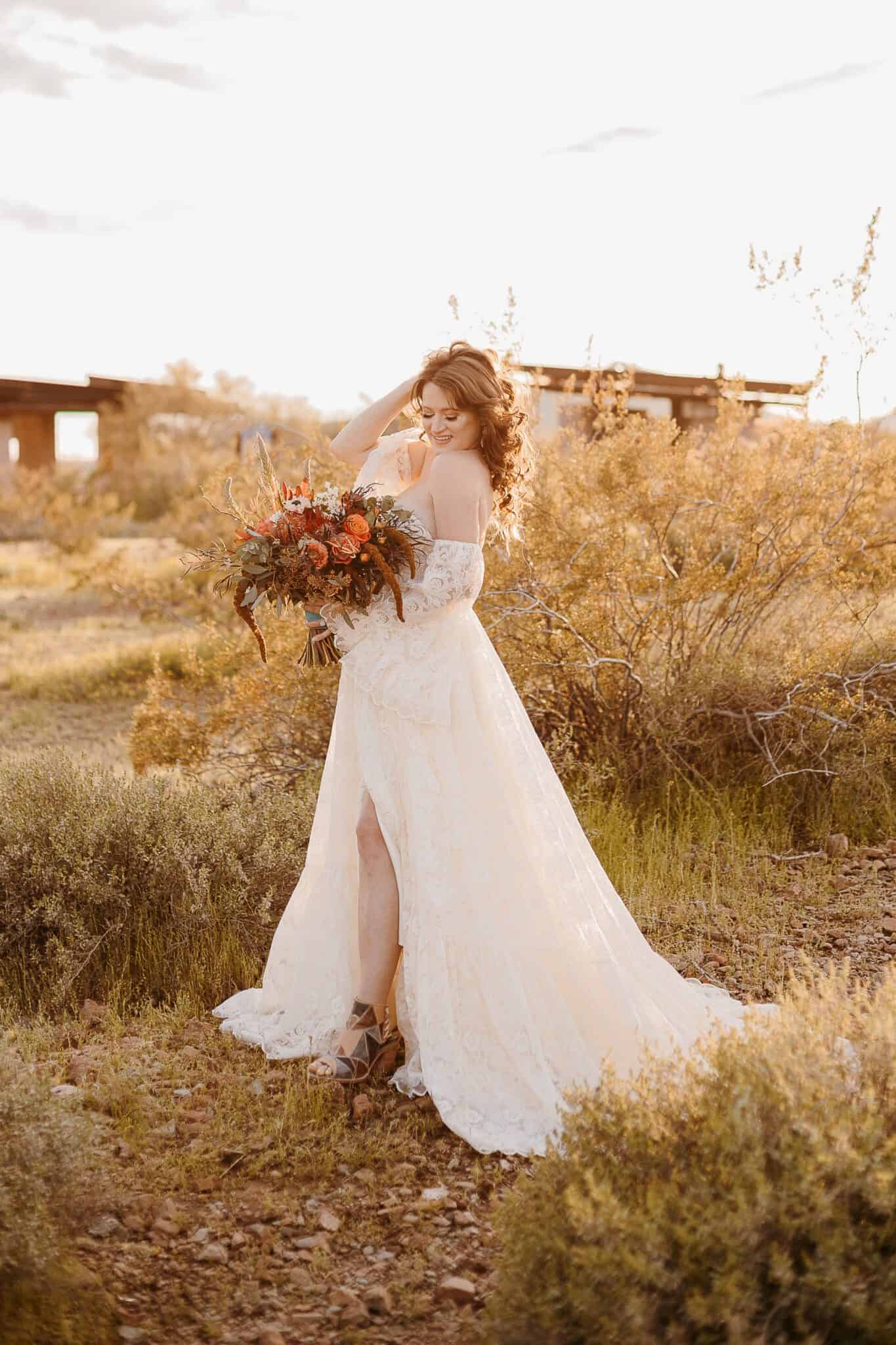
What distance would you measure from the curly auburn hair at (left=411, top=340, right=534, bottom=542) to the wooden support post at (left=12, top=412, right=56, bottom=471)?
22.9m

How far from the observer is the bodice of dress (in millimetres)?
3375

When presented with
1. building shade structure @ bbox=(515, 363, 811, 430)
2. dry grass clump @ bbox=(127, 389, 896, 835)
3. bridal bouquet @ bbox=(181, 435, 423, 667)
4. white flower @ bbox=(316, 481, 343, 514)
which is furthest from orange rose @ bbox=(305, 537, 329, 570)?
dry grass clump @ bbox=(127, 389, 896, 835)

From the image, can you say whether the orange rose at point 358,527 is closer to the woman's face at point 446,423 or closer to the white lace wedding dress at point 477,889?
the white lace wedding dress at point 477,889

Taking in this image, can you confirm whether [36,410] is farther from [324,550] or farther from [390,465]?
[324,550]

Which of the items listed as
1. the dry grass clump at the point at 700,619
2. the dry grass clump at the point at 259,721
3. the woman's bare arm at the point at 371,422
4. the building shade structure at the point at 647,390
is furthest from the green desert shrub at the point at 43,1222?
the building shade structure at the point at 647,390

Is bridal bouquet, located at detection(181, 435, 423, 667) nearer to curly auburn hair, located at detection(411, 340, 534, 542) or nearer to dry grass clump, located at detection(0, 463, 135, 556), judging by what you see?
curly auburn hair, located at detection(411, 340, 534, 542)

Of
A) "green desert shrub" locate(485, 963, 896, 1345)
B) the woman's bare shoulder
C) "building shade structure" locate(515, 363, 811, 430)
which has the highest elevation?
"building shade structure" locate(515, 363, 811, 430)

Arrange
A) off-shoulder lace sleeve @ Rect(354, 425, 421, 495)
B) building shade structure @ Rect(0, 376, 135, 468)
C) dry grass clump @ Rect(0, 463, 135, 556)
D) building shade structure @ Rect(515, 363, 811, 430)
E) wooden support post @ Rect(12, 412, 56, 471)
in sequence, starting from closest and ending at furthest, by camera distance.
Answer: off-shoulder lace sleeve @ Rect(354, 425, 421, 495) < building shade structure @ Rect(515, 363, 811, 430) < dry grass clump @ Rect(0, 463, 135, 556) < building shade structure @ Rect(0, 376, 135, 468) < wooden support post @ Rect(12, 412, 56, 471)

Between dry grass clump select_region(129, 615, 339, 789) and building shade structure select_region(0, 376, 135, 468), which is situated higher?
building shade structure select_region(0, 376, 135, 468)

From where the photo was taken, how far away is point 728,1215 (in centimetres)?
193

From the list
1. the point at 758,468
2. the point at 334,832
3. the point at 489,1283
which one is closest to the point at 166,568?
the point at 758,468

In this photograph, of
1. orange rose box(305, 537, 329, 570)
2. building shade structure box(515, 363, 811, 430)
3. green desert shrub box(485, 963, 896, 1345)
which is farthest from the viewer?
building shade structure box(515, 363, 811, 430)

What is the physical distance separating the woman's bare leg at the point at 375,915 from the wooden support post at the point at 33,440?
75.5 feet

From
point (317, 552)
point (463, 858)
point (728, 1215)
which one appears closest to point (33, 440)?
point (317, 552)
